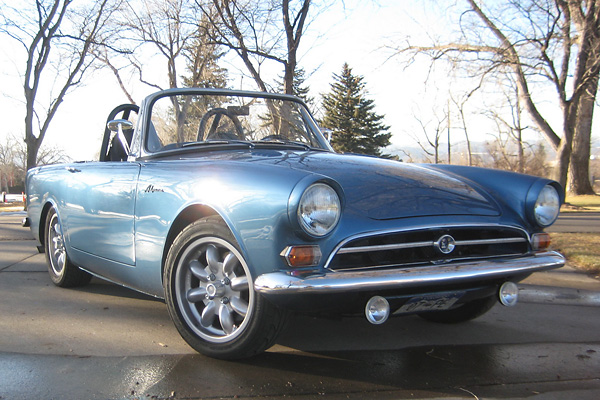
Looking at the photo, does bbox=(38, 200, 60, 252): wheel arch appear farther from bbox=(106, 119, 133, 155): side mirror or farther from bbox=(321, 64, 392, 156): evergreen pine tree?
bbox=(321, 64, 392, 156): evergreen pine tree

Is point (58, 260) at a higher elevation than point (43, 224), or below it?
below

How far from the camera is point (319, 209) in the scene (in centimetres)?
243

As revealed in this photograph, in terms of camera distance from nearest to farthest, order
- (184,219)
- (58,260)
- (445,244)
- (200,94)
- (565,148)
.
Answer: (445,244)
(184,219)
(200,94)
(58,260)
(565,148)

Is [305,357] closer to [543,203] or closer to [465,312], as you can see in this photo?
[465,312]

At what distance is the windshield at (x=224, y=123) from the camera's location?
386 cm

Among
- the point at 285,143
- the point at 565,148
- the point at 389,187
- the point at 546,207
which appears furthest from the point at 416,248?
the point at 565,148

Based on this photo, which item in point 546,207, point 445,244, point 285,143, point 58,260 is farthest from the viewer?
point 58,260

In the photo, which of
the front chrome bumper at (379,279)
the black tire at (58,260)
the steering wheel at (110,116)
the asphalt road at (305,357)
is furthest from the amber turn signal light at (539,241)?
the steering wheel at (110,116)

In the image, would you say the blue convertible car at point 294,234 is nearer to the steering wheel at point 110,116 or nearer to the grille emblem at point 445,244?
the grille emblem at point 445,244

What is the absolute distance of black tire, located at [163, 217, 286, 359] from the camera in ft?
8.21

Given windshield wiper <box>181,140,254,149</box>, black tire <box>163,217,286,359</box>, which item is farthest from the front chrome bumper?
windshield wiper <box>181,140,254,149</box>

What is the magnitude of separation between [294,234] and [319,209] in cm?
16

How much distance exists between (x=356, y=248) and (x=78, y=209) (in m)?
2.32

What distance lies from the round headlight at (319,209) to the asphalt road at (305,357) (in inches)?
27.3
